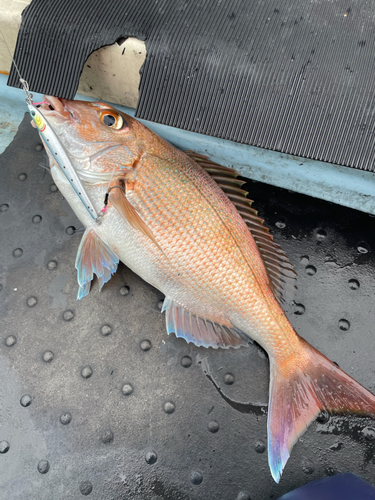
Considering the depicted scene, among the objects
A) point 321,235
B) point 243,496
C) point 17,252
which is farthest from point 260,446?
point 17,252

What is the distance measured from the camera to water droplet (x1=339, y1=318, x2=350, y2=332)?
1.68 m

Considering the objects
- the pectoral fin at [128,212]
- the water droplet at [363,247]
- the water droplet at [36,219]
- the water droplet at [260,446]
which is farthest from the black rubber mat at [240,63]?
the water droplet at [260,446]

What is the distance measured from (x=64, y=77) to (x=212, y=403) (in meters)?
1.47

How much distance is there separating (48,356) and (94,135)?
96 cm

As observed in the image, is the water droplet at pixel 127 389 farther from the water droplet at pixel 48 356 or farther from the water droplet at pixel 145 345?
the water droplet at pixel 48 356

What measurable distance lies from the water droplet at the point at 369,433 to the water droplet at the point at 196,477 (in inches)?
26.5

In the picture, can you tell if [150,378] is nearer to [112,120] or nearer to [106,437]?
[106,437]

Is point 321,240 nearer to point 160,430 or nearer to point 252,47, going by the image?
point 252,47

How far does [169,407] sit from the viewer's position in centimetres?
160

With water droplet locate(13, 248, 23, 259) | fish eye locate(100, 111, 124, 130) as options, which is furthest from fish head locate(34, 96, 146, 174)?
water droplet locate(13, 248, 23, 259)

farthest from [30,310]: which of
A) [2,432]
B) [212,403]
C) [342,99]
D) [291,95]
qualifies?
[342,99]

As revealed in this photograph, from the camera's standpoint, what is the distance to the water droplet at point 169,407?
1601mm

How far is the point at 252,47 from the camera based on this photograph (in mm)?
1523

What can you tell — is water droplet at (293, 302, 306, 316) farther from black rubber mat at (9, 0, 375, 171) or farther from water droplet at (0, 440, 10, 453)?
water droplet at (0, 440, 10, 453)
